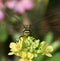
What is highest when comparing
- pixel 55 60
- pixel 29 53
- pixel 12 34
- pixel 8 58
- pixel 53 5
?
pixel 53 5

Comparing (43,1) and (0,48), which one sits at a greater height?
(43,1)

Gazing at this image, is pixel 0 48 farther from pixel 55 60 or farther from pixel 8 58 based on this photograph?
pixel 55 60

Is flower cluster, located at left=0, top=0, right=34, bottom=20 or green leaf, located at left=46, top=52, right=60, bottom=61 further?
flower cluster, located at left=0, top=0, right=34, bottom=20

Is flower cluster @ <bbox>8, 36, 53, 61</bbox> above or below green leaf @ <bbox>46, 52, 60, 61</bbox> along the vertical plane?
below

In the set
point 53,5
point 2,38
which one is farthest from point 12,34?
point 53,5

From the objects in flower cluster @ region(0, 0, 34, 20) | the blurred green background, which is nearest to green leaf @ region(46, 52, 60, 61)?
the blurred green background

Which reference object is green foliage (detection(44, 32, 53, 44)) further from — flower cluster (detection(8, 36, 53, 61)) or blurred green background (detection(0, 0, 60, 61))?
flower cluster (detection(8, 36, 53, 61))

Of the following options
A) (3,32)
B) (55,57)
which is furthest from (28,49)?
(3,32)

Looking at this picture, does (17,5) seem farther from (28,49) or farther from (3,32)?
(28,49)
